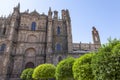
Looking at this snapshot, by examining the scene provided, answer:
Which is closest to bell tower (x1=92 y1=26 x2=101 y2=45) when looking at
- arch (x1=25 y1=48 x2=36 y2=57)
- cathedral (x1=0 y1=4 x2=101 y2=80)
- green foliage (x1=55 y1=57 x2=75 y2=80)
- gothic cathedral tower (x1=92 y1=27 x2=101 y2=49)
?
gothic cathedral tower (x1=92 y1=27 x2=101 y2=49)

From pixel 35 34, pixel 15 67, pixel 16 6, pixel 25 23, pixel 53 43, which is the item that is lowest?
pixel 15 67

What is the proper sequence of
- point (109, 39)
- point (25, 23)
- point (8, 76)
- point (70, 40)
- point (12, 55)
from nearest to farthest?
point (109, 39) < point (8, 76) < point (12, 55) < point (70, 40) < point (25, 23)

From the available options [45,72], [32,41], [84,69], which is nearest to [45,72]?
[45,72]

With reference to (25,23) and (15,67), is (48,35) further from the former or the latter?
(15,67)

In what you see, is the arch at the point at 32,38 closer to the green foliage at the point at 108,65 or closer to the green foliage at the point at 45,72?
the green foliage at the point at 45,72

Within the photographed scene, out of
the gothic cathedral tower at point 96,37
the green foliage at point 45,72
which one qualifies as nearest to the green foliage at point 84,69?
the green foliage at point 45,72

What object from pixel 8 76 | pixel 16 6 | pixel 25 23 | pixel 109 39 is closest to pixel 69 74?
pixel 109 39

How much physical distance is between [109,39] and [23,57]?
27528mm

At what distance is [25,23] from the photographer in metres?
38.5

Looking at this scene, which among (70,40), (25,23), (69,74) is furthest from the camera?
(25,23)

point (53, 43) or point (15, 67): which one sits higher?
point (53, 43)

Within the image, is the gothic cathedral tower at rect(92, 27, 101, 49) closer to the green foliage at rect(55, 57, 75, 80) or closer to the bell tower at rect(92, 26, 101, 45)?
the bell tower at rect(92, 26, 101, 45)

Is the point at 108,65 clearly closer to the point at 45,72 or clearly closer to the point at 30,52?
the point at 45,72

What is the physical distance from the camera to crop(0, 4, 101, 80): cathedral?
31.9 meters
